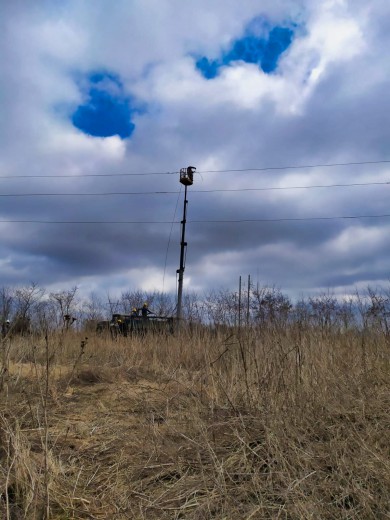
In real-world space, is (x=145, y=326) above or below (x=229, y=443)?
above

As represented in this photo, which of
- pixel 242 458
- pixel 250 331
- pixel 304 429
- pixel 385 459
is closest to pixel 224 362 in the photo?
pixel 250 331

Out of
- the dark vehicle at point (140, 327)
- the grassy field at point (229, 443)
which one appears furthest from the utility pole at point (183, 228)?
the grassy field at point (229, 443)

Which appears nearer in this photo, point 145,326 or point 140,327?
point 140,327

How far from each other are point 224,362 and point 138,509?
9.32 feet

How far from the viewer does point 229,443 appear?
335 centimetres

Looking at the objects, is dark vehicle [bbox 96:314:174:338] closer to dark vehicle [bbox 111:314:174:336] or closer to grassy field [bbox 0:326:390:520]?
dark vehicle [bbox 111:314:174:336]

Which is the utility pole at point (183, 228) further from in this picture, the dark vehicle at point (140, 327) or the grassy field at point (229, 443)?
the grassy field at point (229, 443)

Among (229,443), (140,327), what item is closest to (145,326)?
(140,327)

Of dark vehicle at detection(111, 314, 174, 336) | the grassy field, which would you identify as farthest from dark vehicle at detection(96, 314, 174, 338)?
the grassy field

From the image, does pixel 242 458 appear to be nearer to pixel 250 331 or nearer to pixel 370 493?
pixel 370 493

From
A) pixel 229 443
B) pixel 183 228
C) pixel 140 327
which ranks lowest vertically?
pixel 229 443

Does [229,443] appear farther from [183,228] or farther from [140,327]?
[183,228]

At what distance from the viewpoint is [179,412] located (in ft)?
14.0

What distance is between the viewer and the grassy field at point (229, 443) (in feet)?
8.13
